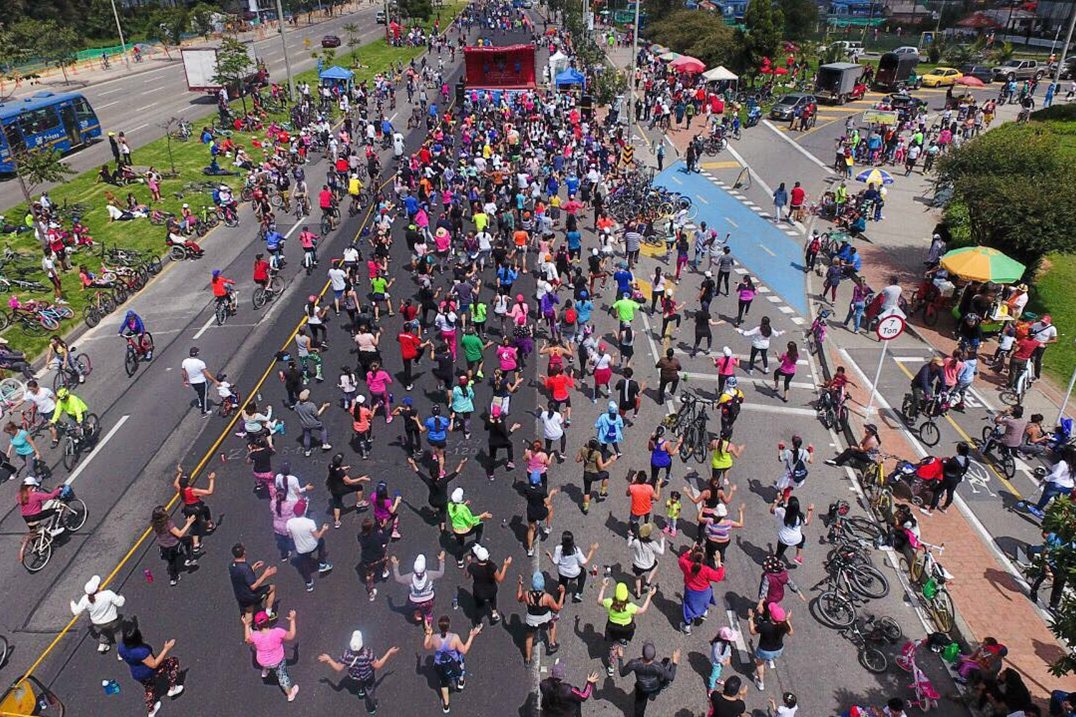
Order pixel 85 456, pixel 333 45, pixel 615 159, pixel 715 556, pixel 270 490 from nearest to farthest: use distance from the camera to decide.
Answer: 1. pixel 715 556
2. pixel 270 490
3. pixel 85 456
4. pixel 615 159
5. pixel 333 45

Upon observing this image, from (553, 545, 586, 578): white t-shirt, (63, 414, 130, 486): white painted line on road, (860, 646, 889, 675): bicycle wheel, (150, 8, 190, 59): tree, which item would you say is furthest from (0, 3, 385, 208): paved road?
(860, 646, 889, 675): bicycle wheel

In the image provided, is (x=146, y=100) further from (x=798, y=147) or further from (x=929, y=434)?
(x=929, y=434)

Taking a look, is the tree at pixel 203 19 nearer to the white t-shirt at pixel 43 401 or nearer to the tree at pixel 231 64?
the tree at pixel 231 64

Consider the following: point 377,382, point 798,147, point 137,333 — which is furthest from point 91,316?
point 798,147

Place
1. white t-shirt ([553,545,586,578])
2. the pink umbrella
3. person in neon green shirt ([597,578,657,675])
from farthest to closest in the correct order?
the pink umbrella
white t-shirt ([553,545,586,578])
person in neon green shirt ([597,578,657,675])

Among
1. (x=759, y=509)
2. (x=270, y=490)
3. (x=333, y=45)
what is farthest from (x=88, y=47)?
(x=759, y=509)

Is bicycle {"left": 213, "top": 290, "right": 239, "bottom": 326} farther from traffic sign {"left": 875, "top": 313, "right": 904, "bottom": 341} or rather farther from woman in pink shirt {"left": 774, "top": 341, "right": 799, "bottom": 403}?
traffic sign {"left": 875, "top": 313, "right": 904, "bottom": 341}

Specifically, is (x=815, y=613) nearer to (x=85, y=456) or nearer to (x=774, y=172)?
(x=85, y=456)
